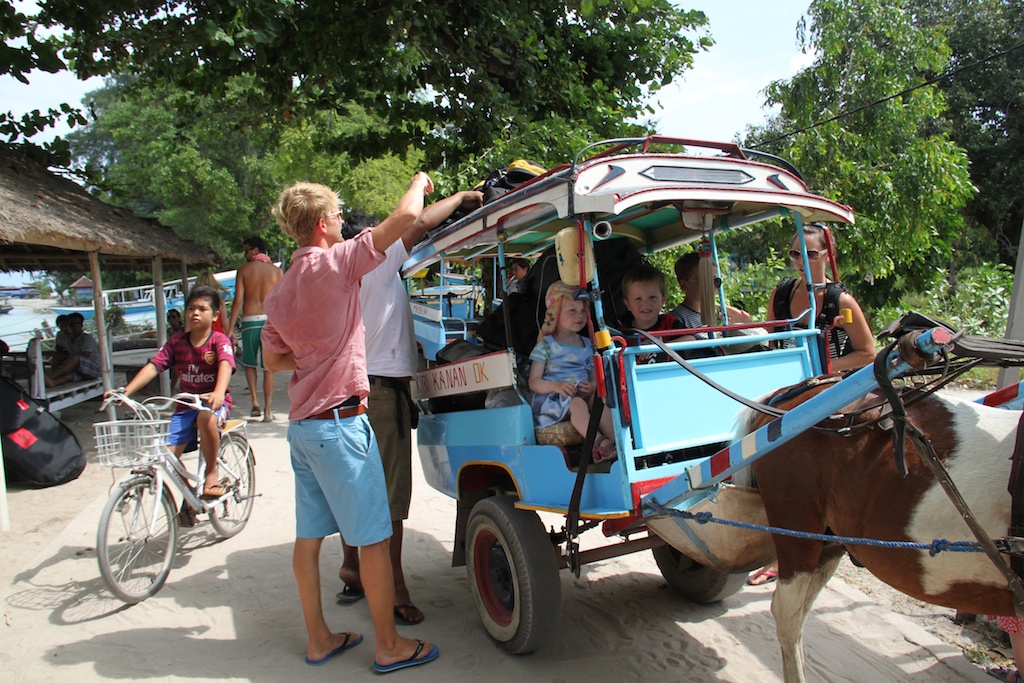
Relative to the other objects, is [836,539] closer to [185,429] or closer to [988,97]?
[185,429]

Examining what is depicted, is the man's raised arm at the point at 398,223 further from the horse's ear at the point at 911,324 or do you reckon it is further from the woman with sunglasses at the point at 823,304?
the woman with sunglasses at the point at 823,304

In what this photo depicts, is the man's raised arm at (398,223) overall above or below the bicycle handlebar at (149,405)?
above

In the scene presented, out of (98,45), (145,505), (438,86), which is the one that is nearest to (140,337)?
(98,45)

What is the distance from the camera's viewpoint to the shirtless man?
29.9ft

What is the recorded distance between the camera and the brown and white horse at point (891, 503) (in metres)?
2.31

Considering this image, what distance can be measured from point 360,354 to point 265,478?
167 inches

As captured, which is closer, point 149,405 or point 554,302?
point 554,302

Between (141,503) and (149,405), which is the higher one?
(149,405)

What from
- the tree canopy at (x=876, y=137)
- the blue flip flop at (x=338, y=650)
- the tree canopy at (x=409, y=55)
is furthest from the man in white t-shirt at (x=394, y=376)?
the tree canopy at (x=876, y=137)

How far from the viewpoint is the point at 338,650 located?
12.2 ft

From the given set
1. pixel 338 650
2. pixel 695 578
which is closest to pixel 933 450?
pixel 695 578

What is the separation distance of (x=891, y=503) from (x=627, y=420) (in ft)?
3.30

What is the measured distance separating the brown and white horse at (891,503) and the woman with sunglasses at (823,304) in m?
1.38

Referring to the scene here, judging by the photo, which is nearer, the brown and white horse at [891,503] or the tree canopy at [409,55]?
the brown and white horse at [891,503]
